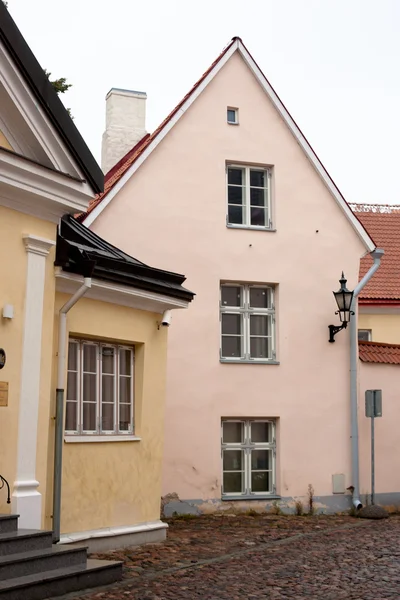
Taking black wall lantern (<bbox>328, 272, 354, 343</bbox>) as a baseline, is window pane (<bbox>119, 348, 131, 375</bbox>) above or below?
below

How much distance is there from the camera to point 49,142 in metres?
10.4

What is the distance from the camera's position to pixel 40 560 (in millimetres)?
8773

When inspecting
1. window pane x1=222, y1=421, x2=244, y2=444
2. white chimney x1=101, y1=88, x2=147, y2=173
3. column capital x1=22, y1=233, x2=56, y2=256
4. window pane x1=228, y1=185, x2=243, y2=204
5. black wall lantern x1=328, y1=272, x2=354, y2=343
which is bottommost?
window pane x1=222, y1=421, x2=244, y2=444

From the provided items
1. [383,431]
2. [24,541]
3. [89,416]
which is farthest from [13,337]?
[383,431]

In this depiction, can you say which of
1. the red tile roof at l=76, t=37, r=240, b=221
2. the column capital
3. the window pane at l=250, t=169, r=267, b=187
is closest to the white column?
the column capital

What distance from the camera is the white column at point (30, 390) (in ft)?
32.3

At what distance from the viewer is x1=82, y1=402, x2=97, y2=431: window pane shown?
38.6 feet

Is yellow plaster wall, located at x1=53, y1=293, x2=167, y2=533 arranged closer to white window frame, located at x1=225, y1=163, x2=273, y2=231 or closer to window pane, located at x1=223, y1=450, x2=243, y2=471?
window pane, located at x1=223, y1=450, x2=243, y2=471

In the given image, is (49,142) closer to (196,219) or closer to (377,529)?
(196,219)

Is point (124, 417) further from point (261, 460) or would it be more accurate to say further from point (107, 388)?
point (261, 460)

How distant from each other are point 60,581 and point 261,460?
8.74 meters

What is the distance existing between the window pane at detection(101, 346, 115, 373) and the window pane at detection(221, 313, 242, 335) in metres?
5.03

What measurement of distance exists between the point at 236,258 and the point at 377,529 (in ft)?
17.5

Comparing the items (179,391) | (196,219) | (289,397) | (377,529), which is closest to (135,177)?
(196,219)
